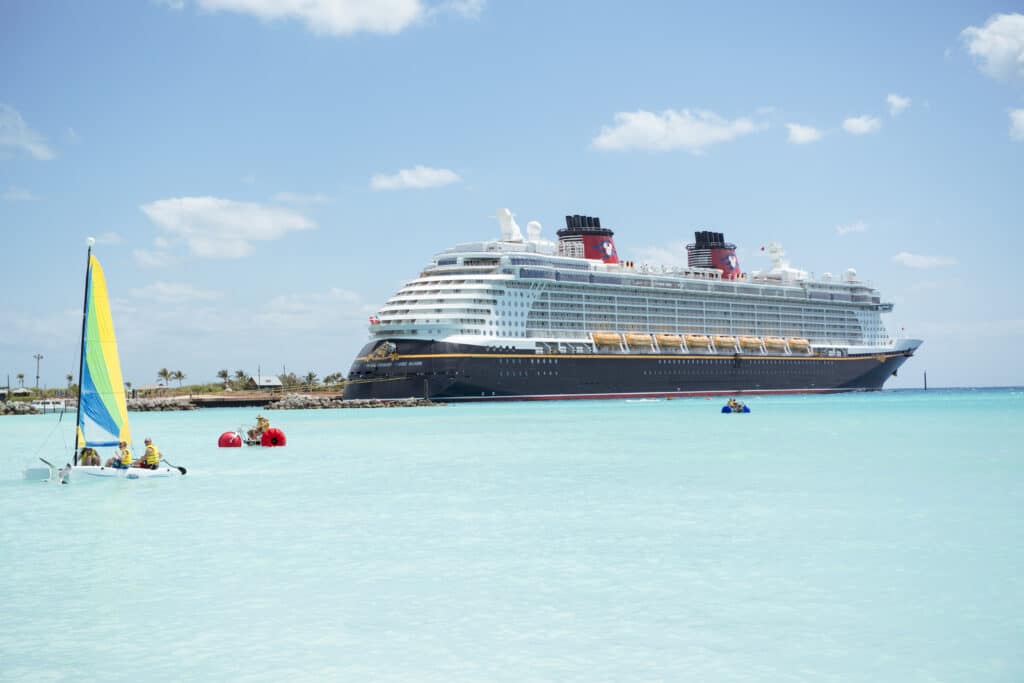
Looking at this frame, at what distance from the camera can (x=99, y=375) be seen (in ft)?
89.6

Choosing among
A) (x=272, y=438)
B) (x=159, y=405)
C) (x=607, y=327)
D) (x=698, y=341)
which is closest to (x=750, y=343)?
(x=698, y=341)

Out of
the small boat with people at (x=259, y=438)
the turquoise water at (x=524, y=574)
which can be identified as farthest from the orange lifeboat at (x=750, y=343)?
the turquoise water at (x=524, y=574)

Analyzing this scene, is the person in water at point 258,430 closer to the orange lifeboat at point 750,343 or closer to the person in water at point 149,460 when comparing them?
the person in water at point 149,460

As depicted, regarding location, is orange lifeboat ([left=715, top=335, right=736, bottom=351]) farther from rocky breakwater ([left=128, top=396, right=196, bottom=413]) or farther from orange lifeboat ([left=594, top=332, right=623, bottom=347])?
rocky breakwater ([left=128, top=396, right=196, bottom=413])

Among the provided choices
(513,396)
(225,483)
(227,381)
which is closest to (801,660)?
(225,483)

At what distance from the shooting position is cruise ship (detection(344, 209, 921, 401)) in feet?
278

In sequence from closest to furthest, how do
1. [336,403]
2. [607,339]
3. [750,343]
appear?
[336,403] < [607,339] < [750,343]

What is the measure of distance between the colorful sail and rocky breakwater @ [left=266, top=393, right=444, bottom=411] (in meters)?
53.8

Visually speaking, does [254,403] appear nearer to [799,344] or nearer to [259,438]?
[799,344]

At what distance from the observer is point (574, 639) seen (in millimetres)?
11203

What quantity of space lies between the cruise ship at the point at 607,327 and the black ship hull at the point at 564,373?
13 centimetres

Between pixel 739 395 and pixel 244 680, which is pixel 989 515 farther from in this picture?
pixel 739 395

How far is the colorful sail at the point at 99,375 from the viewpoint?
2716cm

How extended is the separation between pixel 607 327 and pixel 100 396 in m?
78.4
